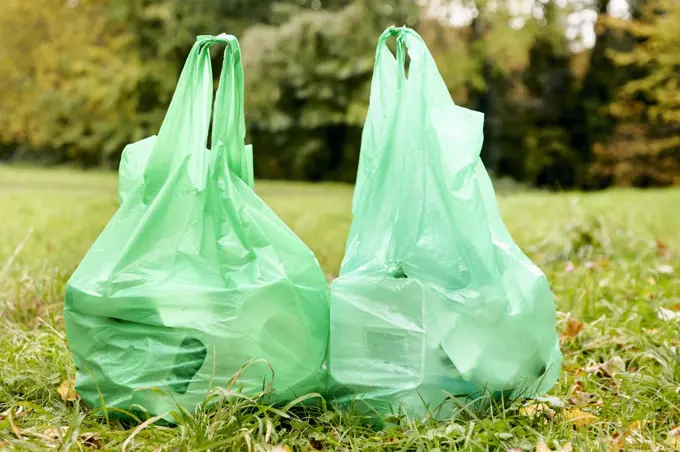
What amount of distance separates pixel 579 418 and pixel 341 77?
1269cm

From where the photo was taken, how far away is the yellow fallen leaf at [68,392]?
2112 mm

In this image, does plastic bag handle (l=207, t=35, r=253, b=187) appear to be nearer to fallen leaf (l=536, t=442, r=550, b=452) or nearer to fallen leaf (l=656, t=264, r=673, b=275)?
fallen leaf (l=536, t=442, r=550, b=452)

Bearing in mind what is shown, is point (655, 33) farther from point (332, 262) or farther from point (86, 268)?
point (86, 268)

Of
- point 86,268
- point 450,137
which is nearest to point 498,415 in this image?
point 450,137

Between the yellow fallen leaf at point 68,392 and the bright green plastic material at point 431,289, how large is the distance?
772mm

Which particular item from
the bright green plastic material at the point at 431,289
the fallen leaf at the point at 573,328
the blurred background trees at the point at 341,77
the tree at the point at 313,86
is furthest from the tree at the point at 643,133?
the bright green plastic material at the point at 431,289

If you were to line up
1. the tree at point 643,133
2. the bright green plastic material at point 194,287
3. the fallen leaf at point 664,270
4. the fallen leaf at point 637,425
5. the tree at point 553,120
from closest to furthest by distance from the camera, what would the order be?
the bright green plastic material at point 194,287 → the fallen leaf at point 637,425 → the fallen leaf at point 664,270 → the tree at point 643,133 → the tree at point 553,120

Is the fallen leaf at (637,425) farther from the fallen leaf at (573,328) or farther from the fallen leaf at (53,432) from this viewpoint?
the fallen leaf at (53,432)

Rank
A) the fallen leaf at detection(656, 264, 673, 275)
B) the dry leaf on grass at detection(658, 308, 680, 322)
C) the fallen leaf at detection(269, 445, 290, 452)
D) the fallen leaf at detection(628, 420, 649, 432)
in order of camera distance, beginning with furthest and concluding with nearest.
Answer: the fallen leaf at detection(656, 264, 673, 275)
the dry leaf on grass at detection(658, 308, 680, 322)
the fallen leaf at detection(628, 420, 649, 432)
the fallen leaf at detection(269, 445, 290, 452)

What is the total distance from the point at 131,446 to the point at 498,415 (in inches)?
37.4

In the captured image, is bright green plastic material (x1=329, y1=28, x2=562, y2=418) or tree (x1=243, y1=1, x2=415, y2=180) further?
tree (x1=243, y1=1, x2=415, y2=180)

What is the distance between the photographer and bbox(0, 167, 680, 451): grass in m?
1.81

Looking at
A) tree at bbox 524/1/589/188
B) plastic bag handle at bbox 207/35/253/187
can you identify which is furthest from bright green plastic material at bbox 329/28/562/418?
tree at bbox 524/1/589/188

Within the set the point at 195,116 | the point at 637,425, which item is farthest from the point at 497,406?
the point at 195,116
